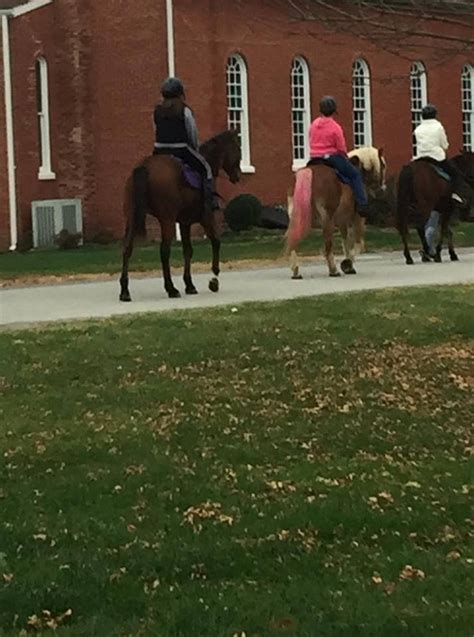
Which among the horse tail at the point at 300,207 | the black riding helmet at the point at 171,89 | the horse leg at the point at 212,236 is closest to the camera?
the black riding helmet at the point at 171,89

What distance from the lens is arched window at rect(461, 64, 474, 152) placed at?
4772cm

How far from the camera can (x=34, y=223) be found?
36906 millimetres

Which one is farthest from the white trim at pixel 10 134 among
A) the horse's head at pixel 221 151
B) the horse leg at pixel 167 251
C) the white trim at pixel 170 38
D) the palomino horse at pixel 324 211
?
the horse leg at pixel 167 251

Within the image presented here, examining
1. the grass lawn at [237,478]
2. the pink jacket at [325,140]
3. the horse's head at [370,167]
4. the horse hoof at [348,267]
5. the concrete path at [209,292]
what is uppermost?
the pink jacket at [325,140]

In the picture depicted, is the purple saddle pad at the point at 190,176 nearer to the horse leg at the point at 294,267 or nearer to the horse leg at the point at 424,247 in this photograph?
the horse leg at the point at 294,267

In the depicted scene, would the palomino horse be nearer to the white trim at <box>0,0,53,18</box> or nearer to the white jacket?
the white jacket

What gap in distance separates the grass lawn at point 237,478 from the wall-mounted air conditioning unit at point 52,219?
23644 mm

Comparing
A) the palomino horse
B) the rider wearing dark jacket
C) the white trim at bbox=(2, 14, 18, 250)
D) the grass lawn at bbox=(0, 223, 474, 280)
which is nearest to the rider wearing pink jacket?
the palomino horse

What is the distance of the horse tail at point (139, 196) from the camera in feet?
54.7

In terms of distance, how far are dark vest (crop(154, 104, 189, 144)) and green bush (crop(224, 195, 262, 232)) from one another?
67.1ft

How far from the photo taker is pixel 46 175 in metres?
37.8

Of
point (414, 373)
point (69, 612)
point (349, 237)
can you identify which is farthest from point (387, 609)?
point (349, 237)

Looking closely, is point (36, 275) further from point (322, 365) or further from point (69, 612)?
point (69, 612)

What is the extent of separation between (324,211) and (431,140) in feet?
11.6
